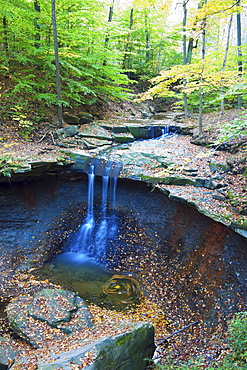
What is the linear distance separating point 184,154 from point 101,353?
7927mm

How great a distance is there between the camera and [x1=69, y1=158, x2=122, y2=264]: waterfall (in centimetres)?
855

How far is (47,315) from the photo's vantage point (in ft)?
16.7

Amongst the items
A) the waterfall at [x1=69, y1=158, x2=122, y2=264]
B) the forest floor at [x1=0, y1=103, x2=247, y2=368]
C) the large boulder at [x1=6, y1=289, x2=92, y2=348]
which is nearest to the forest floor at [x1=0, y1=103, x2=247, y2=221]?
the forest floor at [x1=0, y1=103, x2=247, y2=368]

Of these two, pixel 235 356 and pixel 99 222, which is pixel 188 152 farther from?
pixel 235 356

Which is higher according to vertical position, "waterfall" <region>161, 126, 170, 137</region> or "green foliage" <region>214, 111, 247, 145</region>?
"green foliage" <region>214, 111, 247, 145</region>

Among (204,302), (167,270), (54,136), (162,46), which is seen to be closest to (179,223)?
(167,270)

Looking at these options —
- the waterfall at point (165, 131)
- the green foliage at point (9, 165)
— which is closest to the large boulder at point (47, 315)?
the green foliage at point (9, 165)

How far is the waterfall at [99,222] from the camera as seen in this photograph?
28.0ft

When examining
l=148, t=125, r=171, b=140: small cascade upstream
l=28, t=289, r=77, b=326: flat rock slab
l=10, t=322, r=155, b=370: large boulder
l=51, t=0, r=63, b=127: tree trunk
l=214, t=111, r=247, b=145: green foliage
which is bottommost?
l=28, t=289, r=77, b=326: flat rock slab

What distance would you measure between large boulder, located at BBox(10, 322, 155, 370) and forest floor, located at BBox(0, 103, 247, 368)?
2.74ft

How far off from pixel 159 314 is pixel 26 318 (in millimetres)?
3110

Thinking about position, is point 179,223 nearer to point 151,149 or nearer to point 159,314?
point 159,314

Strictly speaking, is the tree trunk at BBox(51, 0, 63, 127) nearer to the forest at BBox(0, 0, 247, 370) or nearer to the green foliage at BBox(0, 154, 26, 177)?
the forest at BBox(0, 0, 247, 370)

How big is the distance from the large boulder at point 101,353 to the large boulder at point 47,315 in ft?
1.51
